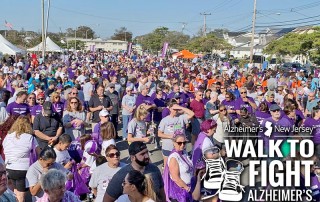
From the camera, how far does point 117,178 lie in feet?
13.6

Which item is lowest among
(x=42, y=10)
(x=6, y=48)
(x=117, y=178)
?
(x=117, y=178)

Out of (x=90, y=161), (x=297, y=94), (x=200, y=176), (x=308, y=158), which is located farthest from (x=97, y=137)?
(x=297, y=94)

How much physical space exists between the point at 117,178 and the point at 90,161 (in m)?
1.75

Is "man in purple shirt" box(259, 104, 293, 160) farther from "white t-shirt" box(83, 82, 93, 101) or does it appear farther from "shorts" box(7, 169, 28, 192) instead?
"white t-shirt" box(83, 82, 93, 101)

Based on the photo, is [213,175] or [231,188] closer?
[213,175]

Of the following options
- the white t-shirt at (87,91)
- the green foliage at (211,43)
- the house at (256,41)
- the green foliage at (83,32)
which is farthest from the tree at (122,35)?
the white t-shirt at (87,91)

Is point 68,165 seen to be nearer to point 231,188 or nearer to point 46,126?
point 46,126

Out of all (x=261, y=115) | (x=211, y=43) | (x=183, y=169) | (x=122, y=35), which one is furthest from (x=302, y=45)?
(x=122, y=35)

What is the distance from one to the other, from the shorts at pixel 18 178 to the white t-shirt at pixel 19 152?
0.19 feet

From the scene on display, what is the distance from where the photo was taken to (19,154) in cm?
551

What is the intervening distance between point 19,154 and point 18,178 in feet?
1.15

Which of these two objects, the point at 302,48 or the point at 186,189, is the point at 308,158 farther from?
the point at 302,48

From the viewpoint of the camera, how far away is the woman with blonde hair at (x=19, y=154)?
218 inches

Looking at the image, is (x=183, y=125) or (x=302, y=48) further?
(x=302, y=48)
